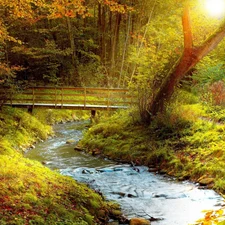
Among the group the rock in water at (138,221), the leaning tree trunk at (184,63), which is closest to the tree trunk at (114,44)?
the leaning tree trunk at (184,63)

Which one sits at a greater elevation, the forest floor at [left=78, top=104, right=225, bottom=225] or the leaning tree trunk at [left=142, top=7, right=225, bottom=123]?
the leaning tree trunk at [left=142, top=7, right=225, bottom=123]

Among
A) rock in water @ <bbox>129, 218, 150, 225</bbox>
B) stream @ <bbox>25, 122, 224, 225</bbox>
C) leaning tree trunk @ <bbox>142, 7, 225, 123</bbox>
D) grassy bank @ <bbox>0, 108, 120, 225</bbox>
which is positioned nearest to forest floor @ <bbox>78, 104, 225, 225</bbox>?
stream @ <bbox>25, 122, 224, 225</bbox>

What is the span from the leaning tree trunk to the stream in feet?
8.46

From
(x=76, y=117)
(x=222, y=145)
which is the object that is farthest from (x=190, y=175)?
(x=76, y=117)

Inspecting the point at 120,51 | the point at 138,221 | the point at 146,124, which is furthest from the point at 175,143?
the point at 120,51

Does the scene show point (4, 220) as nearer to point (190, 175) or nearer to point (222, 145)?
point (190, 175)

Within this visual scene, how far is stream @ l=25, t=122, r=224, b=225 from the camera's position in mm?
5926

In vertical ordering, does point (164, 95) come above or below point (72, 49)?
below

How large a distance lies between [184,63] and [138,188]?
508 centimetres

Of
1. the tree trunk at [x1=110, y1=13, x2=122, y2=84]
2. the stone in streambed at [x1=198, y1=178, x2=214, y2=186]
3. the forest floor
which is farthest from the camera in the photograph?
the tree trunk at [x1=110, y1=13, x2=122, y2=84]

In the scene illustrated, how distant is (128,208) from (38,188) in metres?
1.72

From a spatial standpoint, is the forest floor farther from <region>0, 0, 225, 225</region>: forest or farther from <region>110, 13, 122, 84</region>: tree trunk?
<region>110, 13, 122, 84</region>: tree trunk

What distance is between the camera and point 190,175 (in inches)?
315

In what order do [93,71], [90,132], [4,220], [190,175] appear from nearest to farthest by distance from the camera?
[4,220]
[190,175]
[90,132]
[93,71]
